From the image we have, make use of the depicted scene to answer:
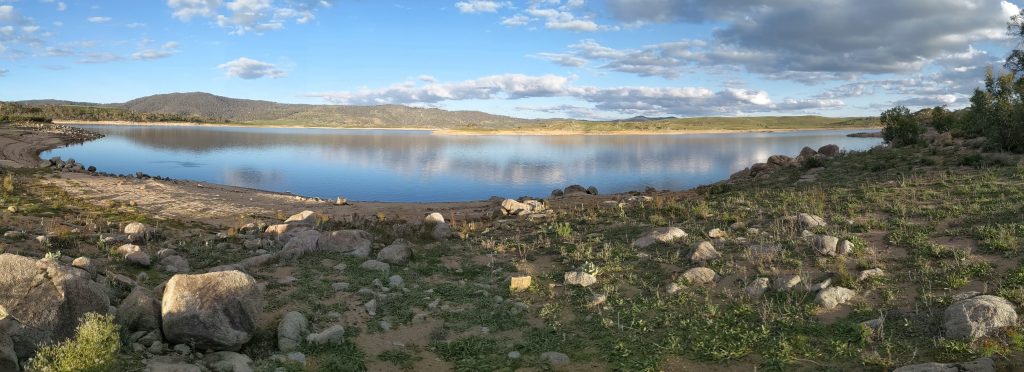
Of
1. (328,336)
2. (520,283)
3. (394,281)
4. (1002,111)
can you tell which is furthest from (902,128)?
(328,336)

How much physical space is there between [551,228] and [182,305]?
37.6 ft

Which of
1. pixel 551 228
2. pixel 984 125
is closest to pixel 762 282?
pixel 551 228

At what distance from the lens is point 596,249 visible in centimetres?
1470

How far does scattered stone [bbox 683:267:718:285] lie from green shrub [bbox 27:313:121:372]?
9.68m

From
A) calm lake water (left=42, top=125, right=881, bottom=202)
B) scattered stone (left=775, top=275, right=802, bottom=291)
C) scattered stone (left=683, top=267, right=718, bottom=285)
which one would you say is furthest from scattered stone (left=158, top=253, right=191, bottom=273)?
calm lake water (left=42, top=125, right=881, bottom=202)

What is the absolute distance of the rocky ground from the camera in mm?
7805

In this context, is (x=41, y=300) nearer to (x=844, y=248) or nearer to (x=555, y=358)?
(x=555, y=358)

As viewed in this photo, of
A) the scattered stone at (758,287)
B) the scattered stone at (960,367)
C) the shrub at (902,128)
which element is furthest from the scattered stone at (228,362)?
the shrub at (902,128)

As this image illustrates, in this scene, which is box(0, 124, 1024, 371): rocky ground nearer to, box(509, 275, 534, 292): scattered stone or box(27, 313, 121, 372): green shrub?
box(509, 275, 534, 292): scattered stone

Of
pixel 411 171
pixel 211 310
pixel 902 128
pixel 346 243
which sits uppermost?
pixel 902 128

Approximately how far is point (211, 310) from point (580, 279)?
703 centimetres

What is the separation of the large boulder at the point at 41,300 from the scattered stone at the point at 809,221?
50.2 feet

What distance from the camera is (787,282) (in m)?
10.4

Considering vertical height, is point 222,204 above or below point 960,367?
below
